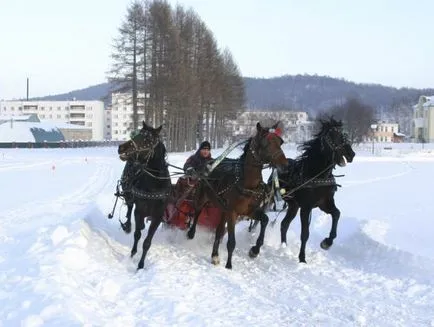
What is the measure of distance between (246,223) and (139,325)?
7.41 m

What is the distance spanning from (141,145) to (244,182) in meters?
1.78

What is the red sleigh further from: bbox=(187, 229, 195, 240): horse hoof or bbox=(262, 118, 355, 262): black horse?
bbox=(262, 118, 355, 262): black horse

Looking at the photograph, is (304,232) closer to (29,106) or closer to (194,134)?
(194,134)

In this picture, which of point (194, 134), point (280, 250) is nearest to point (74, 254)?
point (280, 250)

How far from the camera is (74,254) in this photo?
342 inches

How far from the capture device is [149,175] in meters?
9.41

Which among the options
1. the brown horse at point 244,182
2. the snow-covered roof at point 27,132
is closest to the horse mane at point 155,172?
the brown horse at point 244,182

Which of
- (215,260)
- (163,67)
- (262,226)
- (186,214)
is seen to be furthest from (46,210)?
(163,67)

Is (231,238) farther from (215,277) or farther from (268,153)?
(268,153)

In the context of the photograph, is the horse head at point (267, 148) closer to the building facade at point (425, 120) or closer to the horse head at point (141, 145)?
the horse head at point (141, 145)

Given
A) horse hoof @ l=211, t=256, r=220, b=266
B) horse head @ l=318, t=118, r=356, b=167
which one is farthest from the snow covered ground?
horse head @ l=318, t=118, r=356, b=167

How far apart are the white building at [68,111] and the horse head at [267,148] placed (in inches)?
5828

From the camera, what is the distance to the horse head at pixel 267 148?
8664 millimetres

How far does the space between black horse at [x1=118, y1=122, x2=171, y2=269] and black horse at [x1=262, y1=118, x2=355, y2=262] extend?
2.25 metres
